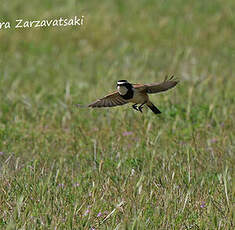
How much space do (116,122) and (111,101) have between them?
2.08 metres

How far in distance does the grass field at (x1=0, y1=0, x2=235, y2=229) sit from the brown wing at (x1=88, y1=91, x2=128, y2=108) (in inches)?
23.7

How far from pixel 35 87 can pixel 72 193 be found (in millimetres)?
3520

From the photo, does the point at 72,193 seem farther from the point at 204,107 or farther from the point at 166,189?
the point at 204,107

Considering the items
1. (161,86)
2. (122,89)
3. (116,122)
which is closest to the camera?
(122,89)

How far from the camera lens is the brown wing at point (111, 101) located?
13.3 feet

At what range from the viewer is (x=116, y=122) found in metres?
6.18

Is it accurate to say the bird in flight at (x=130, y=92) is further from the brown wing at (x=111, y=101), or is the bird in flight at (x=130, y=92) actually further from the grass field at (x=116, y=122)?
the grass field at (x=116, y=122)

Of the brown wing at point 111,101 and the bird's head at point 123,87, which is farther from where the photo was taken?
the brown wing at point 111,101

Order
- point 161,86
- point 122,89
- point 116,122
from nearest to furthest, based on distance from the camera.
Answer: point 122,89 → point 161,86 → point 116,122

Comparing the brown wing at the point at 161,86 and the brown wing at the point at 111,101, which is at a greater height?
the brown wing at the point at 161,86

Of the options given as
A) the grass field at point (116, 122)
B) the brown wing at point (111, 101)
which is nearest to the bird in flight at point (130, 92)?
the brown wing at point (111, 101)

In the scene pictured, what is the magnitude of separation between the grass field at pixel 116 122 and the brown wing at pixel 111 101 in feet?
1.97

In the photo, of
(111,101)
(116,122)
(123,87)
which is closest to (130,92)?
(123,87)

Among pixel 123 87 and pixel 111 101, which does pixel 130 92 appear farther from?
pixel 111 101
